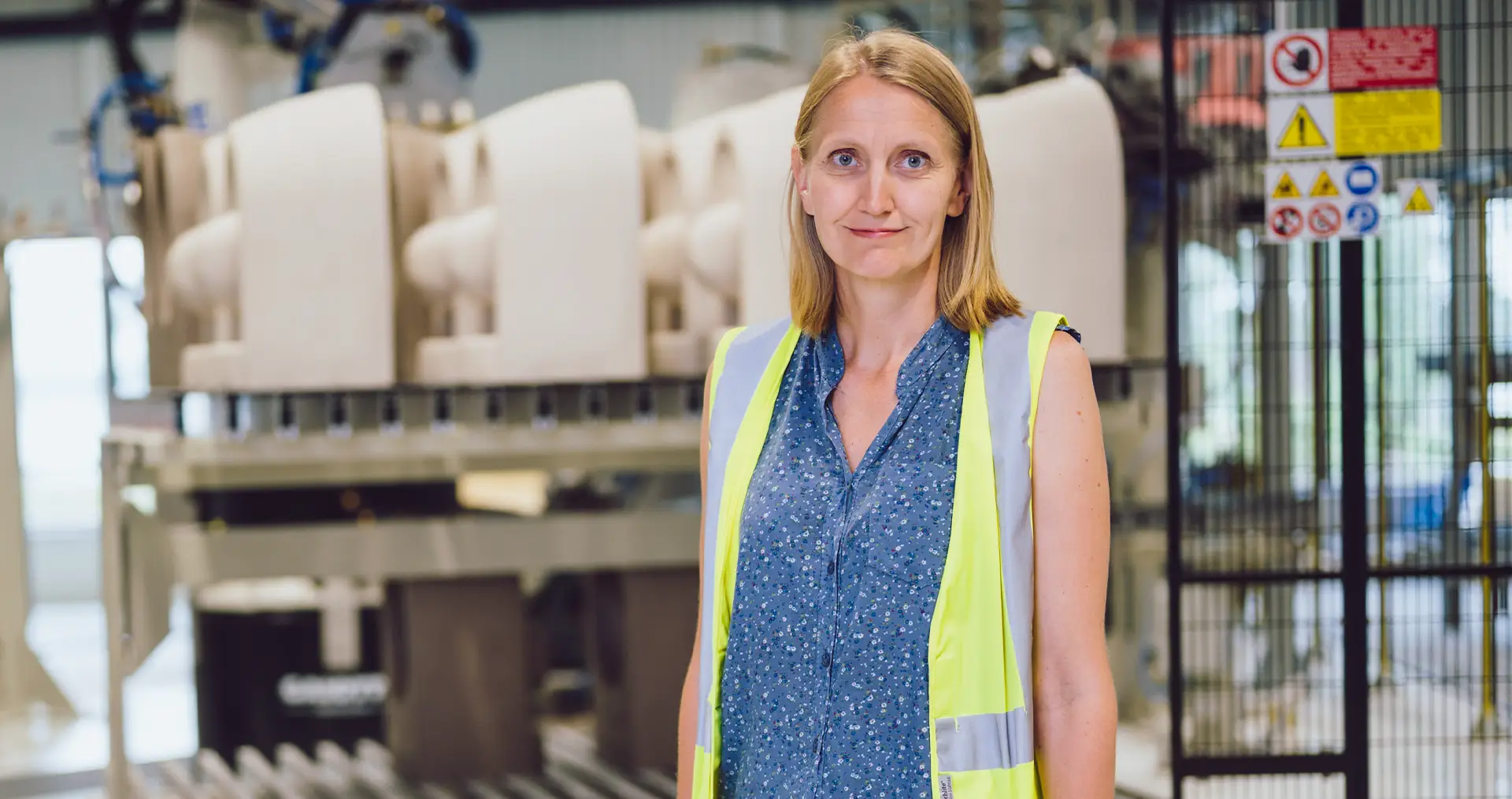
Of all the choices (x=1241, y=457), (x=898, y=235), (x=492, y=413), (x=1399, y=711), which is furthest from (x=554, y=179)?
(x=1399, y=711)

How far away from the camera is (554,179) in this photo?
2.71m

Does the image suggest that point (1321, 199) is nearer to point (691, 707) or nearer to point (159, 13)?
point (691, 707)

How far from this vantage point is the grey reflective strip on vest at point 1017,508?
1.10 meters

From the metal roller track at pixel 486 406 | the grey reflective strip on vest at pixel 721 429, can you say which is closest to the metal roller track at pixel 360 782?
the metal roller track at pixel 486 406

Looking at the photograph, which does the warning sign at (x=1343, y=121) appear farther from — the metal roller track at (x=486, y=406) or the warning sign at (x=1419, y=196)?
the metal roller track at (x=486, y=406)

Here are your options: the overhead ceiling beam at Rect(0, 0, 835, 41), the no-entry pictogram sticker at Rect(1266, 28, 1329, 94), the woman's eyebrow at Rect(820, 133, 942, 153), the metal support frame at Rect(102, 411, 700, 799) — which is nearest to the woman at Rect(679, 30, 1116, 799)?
the woman's eyebrow at Rect(820, 133, 942, 153)

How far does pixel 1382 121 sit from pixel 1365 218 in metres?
0.18

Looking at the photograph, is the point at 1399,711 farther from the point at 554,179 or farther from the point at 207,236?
the point at 207,236

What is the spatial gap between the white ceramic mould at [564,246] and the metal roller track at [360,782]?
127 centimetres

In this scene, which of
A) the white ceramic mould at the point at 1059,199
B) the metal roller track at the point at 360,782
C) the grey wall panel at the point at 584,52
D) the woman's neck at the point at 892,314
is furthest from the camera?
the grey wall panel at the point at 584,52

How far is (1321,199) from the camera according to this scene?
7.56ft

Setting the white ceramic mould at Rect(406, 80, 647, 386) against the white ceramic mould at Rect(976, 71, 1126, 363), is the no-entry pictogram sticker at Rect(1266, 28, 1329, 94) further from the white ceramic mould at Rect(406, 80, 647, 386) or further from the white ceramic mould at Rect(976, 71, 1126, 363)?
the white ceramic mould at Rect(406, 80, 647, 386)

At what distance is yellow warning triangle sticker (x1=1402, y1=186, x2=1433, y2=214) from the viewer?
7.64 ft

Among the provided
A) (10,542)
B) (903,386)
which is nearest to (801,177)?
(903,386)
